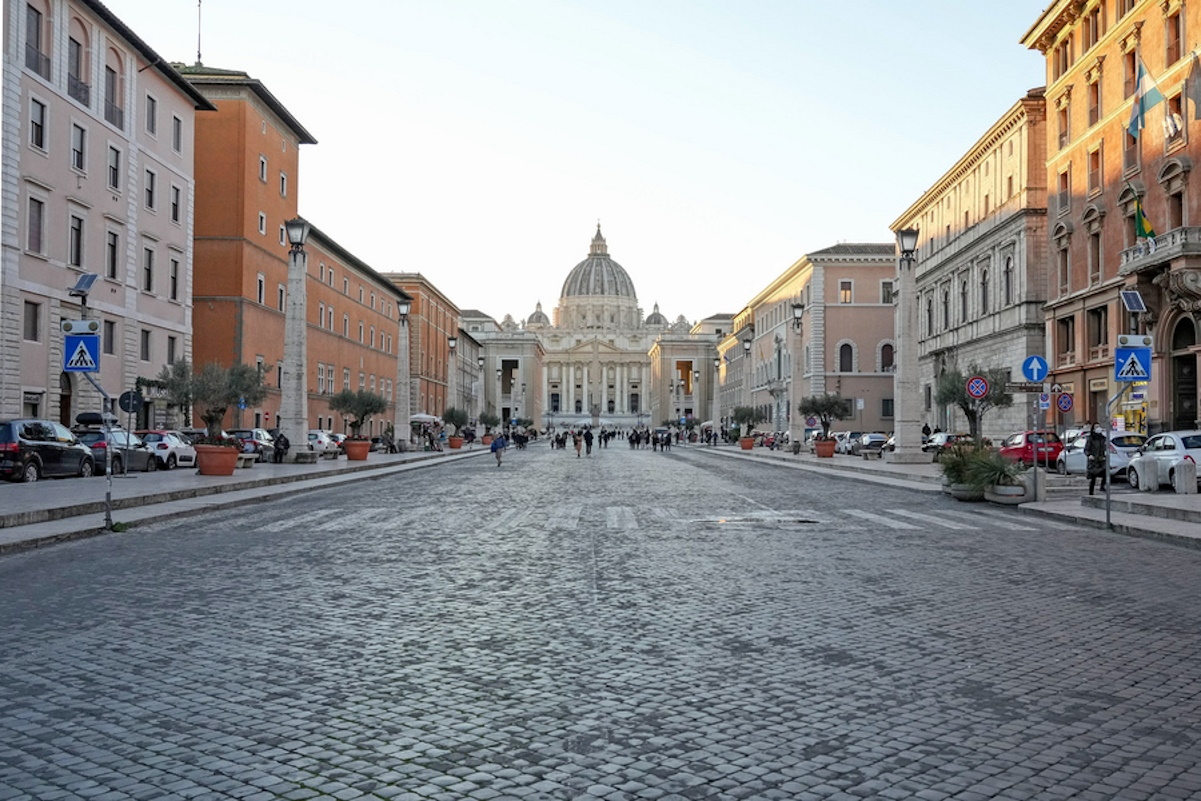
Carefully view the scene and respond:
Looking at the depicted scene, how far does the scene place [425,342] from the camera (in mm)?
92688

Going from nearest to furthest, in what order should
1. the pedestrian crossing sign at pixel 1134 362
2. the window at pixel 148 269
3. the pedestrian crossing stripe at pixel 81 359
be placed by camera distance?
the pedestrian crossing stripe at pixel 81 359
the pedestrian crossing sign at pixel 1134 362
the window at pixel 148 269

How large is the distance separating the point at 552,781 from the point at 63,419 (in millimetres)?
36003

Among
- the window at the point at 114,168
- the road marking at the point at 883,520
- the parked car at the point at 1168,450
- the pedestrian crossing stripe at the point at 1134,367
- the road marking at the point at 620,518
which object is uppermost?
the window at the point at 114,168

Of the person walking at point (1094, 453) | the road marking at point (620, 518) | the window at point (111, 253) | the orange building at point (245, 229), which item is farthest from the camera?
the orange building at point (245, 229)

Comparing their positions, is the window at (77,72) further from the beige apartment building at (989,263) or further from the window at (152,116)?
the beige apartment building at (989,263)

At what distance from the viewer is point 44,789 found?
4.38m

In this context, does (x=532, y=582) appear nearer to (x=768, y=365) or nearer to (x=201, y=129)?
(x=201, y=129)

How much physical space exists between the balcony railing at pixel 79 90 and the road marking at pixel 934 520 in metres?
30.5

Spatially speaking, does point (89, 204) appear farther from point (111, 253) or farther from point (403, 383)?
point (403, 383)

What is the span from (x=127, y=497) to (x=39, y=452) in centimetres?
834

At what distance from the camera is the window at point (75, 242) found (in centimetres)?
3562

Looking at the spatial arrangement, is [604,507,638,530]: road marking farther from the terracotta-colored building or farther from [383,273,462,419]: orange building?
[383,273,462,419]: orange building

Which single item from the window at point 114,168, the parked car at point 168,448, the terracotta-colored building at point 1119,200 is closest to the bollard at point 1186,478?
the terracotta-colored building at point 1119,200

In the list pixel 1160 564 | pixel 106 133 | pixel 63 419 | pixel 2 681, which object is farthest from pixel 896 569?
pixel 106 133
